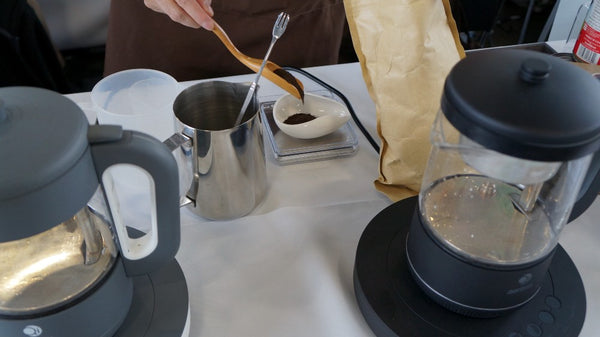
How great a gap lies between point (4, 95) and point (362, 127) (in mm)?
455

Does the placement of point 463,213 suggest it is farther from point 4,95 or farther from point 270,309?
point 4,95

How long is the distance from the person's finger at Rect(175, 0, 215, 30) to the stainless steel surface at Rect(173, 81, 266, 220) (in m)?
0.13

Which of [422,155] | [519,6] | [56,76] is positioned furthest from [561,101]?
[519,6]

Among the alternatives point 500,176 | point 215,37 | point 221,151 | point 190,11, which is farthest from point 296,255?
point 215,37

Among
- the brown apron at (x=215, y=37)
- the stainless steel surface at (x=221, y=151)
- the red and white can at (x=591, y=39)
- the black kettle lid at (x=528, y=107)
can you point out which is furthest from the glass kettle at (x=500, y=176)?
the brown apron at (x=215, y=37)

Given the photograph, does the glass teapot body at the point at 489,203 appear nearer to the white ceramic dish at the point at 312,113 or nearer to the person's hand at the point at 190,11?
the white ceramic dish at the point at 312,113

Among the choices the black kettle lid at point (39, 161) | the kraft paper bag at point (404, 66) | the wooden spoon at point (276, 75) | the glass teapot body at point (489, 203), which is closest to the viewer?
the black kettle lid at point (39, 161)

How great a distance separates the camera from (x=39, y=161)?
0.97ft

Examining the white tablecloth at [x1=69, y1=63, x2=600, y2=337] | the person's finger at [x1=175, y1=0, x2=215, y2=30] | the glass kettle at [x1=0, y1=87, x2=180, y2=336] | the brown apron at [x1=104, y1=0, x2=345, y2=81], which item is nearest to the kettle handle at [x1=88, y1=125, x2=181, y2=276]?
the glass kettle at [x1=0, y1=87, x2=180, y2=336]

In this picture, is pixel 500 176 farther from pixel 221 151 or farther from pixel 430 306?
pixel 221 151

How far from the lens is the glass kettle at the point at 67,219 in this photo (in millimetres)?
301

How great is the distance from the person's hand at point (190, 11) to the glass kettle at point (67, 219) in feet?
1.10

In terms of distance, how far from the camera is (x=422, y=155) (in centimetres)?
58

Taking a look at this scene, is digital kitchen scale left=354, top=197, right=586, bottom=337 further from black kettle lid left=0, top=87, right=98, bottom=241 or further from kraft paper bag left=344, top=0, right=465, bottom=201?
black kettle lid left=0, top=87, right=98, bottom=241
